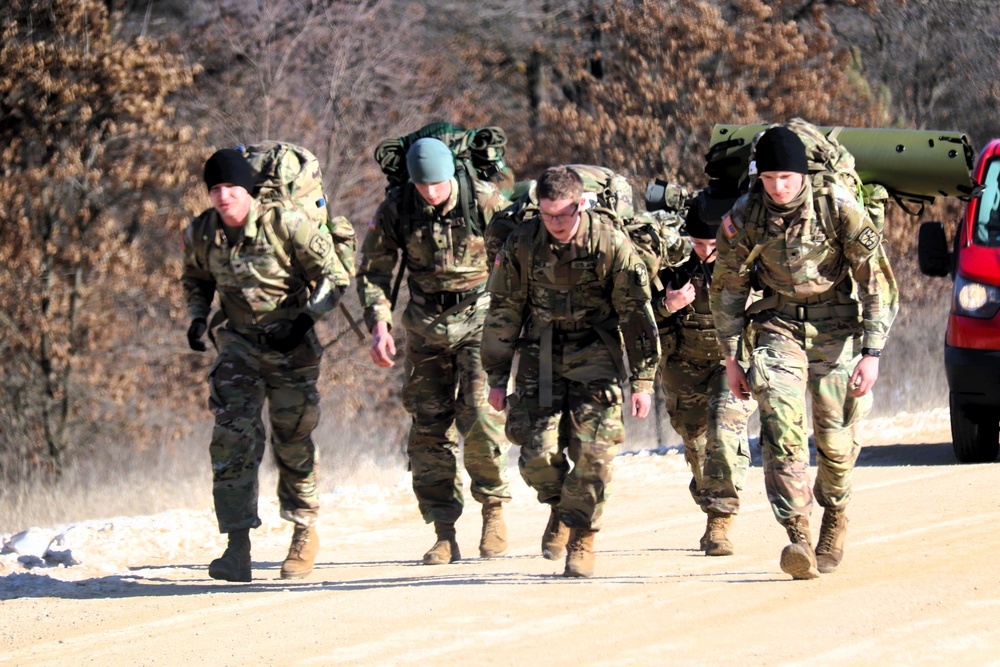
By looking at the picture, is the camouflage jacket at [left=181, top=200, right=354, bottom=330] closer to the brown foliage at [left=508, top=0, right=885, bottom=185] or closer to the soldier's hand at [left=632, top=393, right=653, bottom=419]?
the soldier's hand at [left=632, top=393, right=653, bottom=419]

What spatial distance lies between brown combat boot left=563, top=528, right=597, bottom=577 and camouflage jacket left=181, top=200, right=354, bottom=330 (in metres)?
1.79

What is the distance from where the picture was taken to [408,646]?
21.2 ft

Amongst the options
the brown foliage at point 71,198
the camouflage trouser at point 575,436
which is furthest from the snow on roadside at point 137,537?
the brown foliage at point 71,198

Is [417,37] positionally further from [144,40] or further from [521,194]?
[521,194]

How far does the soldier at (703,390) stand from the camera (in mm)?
8594

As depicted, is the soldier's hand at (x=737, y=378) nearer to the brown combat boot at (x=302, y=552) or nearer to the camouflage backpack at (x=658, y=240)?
the camouflage backpack at (x=658, y=240)

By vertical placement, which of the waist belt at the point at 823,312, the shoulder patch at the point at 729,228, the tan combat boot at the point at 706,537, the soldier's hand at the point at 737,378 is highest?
the shoulder patch at the point at 729,228

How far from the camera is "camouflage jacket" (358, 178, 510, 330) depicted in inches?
348

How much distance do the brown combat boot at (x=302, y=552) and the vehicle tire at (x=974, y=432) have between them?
5.33m

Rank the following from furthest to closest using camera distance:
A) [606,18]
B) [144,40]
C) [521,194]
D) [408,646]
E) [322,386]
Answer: [606,18]
[322,386]
[144,40]
[521,194]
[408,646]

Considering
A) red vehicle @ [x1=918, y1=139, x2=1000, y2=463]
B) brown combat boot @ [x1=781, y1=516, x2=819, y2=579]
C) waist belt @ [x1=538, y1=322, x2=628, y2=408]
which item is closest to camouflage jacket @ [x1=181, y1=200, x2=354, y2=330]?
waist belt @ [x1=538, y1=322, x2=628, y2=408]

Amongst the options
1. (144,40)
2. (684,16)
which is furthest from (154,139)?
(684,16)

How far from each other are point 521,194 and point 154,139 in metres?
11.3

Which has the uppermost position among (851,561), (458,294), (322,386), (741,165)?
(741,165)
